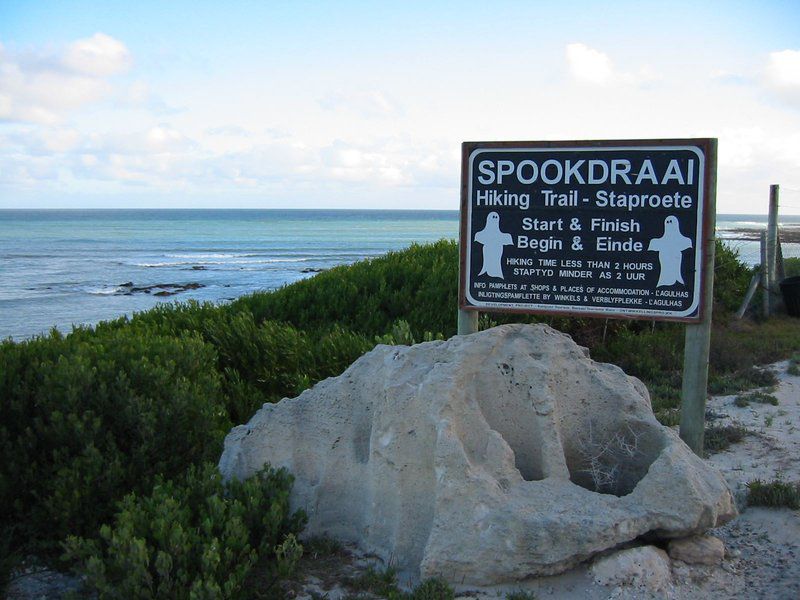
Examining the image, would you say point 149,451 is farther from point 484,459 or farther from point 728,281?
point 728,281

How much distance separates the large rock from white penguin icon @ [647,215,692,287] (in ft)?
2.57

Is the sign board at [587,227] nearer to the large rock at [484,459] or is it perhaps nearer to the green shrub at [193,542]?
the large rock at [484,459]

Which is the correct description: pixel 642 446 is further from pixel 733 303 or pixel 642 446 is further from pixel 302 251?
pixel 302 251

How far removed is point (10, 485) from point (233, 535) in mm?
1416

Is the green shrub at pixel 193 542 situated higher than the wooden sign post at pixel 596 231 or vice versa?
the wooden sign post at pixel 596 231

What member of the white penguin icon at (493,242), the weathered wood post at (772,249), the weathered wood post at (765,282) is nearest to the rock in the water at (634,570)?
the white penguin icon at (493,242)

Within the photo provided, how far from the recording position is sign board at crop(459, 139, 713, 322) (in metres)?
5.00

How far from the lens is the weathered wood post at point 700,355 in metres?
4.96

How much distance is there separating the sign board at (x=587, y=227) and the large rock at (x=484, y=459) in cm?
68

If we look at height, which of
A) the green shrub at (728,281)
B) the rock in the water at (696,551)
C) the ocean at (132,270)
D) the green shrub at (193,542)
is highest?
the green shrub at (728,281)

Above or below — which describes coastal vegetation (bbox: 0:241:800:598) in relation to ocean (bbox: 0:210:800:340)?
above

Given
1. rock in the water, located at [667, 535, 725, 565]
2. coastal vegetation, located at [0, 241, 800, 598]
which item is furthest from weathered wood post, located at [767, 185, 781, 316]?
rock in the water, located at [667, 535, 725, 565]

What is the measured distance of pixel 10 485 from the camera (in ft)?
13.3

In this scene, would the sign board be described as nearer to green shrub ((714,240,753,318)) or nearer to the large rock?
the large rock
